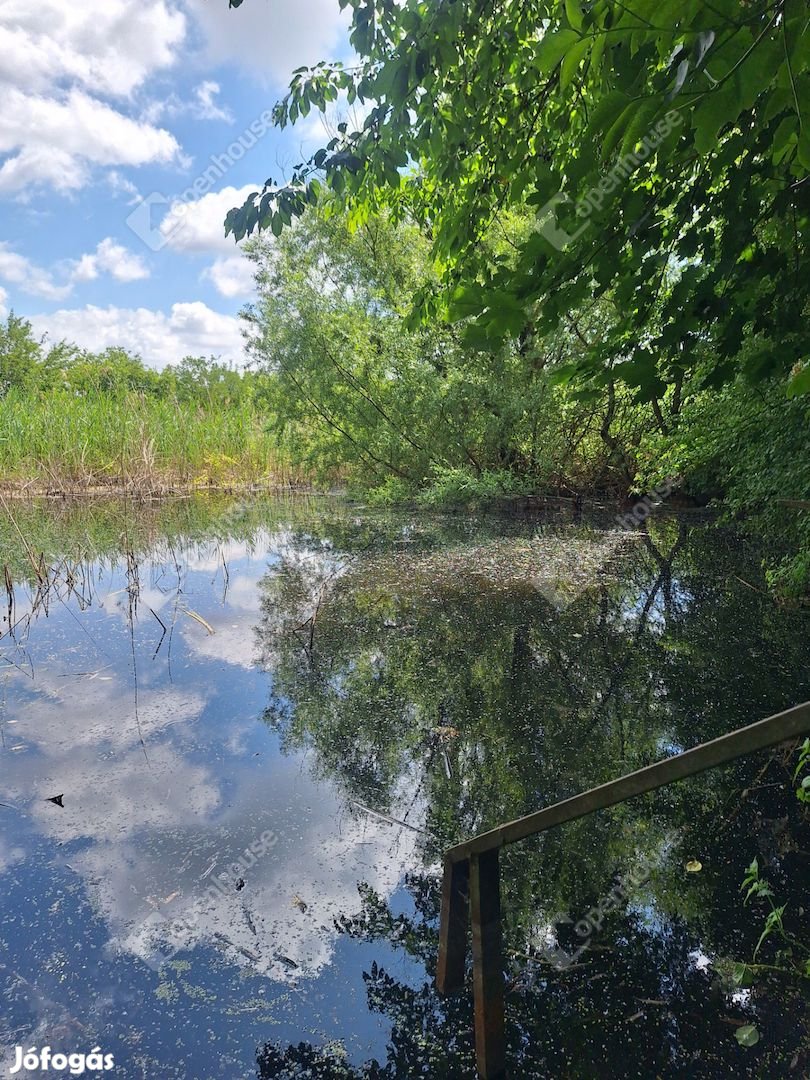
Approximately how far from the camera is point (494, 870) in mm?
1261

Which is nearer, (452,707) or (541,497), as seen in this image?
(452,707)

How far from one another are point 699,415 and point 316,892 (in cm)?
498

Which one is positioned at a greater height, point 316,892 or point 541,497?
point 541,497

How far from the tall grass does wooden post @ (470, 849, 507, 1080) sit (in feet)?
35.4

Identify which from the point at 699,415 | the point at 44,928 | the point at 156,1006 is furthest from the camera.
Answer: the point at 699,415

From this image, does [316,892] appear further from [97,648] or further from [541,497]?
[541,497]

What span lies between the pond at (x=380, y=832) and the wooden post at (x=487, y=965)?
0.25 feet

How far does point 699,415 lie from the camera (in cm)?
543

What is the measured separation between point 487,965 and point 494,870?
20 centimetres

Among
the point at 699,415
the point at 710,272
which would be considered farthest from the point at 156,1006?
the point at 699,415

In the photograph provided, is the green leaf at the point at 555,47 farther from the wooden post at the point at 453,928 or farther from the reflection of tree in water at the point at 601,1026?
the reflection of tree in water at the point at 601,1026

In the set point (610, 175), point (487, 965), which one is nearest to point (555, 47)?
point (610, 175)

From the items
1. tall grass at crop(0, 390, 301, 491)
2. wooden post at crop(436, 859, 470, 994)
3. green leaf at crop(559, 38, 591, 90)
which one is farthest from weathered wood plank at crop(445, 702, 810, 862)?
tall grass at crop(0, 390, 301, 491)

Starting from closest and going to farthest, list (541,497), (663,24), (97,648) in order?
1. (663,24)
2. (97,648)
3. (541,497)
